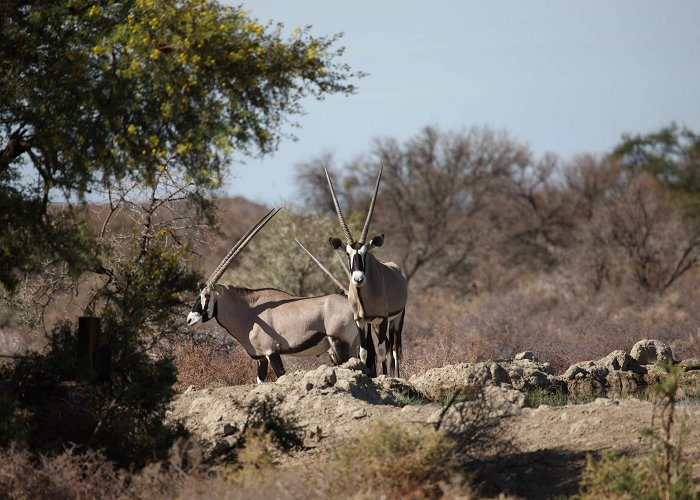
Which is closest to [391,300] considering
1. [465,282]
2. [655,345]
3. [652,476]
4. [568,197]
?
[655,345]

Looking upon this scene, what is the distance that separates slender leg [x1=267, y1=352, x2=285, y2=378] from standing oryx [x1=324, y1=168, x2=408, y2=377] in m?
1.00

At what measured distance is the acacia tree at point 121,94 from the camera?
8.73 m

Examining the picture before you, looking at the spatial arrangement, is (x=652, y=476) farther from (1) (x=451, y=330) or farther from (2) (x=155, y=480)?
(1) (x=451, y=330)

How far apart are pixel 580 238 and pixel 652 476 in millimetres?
23510

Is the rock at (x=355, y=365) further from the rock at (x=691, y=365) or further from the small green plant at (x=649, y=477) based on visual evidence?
the small green plant at (x=649, y=477)

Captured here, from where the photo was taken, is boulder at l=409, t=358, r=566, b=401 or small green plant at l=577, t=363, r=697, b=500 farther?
boulder at l=409, t=358, r=566, b=401

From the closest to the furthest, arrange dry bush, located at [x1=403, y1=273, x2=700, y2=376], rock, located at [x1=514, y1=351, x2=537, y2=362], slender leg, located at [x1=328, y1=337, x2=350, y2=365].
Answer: slender leg, located at [x1=328, y1=337, x2=350, y2=365], rock, located at [x1=514, y1=351, x2=537, y2=362], dry bush, located at [x1=403, y1=273, x2=700, y2=376]

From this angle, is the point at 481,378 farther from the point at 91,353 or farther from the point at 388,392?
the point at 91,353

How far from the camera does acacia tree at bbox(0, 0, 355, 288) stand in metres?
8.73

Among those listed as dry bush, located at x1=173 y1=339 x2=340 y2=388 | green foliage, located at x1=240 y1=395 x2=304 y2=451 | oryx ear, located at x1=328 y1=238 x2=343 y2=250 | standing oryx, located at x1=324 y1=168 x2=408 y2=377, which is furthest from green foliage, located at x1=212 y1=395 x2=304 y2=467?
oryx ear, located at x1=328 y1=238 x2=343 y2=250

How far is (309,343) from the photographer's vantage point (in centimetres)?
1381

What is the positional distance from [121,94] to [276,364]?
5.84 meters

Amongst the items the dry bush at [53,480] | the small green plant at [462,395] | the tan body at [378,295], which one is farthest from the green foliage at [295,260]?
the dry bush at [53,480]

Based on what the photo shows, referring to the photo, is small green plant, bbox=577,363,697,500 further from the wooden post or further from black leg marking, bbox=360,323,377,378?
black leg marking, bbox=360,323,377,378
